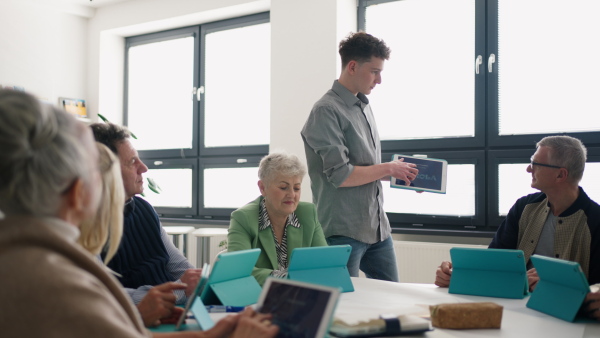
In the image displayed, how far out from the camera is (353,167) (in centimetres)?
278

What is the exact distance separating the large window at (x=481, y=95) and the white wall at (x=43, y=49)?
11.7 ft

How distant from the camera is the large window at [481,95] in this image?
4023mm

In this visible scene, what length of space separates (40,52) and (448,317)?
5.67 metres

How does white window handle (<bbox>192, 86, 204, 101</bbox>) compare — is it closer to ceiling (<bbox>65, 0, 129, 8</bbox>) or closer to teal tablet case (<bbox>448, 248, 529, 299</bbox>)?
ceiling (<bbox>65, 0, 129, 8</bbox>)

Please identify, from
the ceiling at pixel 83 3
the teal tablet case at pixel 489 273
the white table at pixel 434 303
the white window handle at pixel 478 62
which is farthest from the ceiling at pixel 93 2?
the teal tablet case at pixel 489 273

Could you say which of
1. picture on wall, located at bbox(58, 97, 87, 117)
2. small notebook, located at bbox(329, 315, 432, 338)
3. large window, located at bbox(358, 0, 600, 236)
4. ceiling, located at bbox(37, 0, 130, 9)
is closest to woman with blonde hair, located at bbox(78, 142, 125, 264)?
small notebook, located at bbox(329, 315, 432, 338)

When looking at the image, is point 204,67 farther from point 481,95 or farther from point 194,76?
point 481,95

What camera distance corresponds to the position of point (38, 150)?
95 centimetres

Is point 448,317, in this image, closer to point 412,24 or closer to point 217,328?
point 217,328

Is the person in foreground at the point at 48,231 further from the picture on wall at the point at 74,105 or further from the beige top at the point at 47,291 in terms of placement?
the picture on wall at the point at 74,105

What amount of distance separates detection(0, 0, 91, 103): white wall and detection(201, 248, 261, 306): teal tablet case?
4.76m

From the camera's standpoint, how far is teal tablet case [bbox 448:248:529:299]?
7.01ft

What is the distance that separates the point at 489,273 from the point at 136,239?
140 centimetres

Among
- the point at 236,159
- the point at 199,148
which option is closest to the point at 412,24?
the point at 236,159
